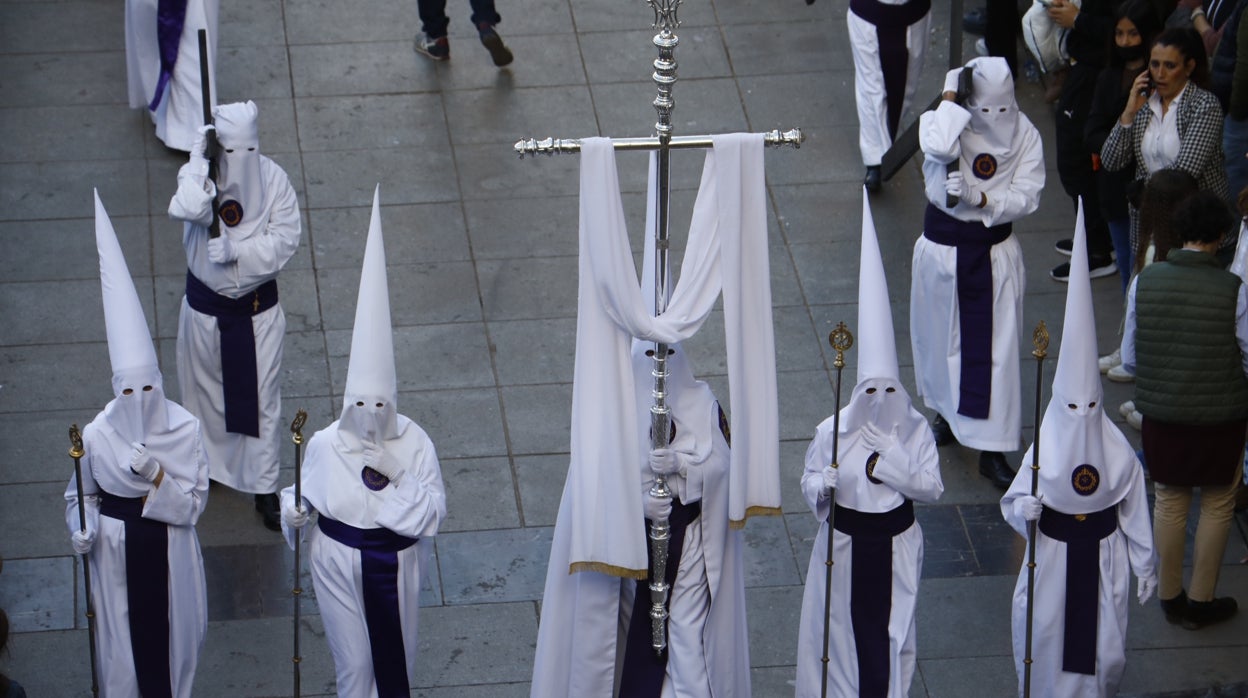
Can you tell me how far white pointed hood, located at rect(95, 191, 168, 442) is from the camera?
7.72 metres

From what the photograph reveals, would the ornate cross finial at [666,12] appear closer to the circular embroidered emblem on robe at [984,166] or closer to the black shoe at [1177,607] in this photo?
the circular embroidered emblem on robe at [984,166]

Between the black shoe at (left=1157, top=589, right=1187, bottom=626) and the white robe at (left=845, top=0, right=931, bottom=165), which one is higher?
the white robe at (left=845, top=0, right=931, bottom=165)

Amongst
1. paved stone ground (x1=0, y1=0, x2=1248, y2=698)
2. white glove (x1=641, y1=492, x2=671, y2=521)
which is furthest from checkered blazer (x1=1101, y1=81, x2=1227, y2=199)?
white glove (x1=641, y1=492, x2=671, y2=521)

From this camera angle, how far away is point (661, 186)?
6980 millimetres

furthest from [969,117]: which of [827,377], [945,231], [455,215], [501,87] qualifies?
[501,87]

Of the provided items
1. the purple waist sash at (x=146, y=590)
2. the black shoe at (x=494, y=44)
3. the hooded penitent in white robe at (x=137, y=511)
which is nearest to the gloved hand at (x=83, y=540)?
the hooded penitent in white robe at (x=137, y=511)

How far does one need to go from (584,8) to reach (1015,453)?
502 cm

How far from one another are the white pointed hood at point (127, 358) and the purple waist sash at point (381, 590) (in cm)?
78

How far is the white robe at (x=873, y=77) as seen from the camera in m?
11.8

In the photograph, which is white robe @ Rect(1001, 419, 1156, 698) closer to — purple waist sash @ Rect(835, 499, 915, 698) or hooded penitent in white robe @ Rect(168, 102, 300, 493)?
purple waist sash @ Rect(835, 499, 915, 698)

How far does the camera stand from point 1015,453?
402 inches

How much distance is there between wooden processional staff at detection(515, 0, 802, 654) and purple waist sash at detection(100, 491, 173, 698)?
1.94 metres

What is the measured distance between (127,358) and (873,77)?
5553 millimetres

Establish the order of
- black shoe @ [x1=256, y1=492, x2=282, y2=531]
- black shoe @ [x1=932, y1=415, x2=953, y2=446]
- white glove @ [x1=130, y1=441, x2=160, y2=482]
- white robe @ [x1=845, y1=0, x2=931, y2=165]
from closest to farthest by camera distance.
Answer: white glove @ [x1=130, y1=441, x2=160, y2=482]
black shoe @ [x1=256, y1=492, x2=282, y2=531]
black shoe @ [x1=932, y1=415, x2=953, y2=446]
white robe @ [x1=845, y1=0, x2=931, y2=165]
